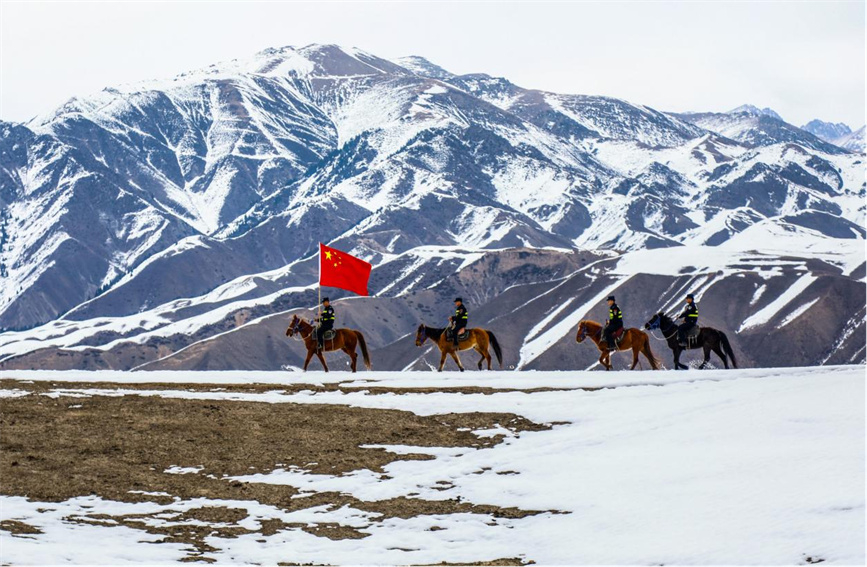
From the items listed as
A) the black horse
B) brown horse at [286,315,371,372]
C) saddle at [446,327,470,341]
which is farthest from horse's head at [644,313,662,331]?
brown horse at [286,315,371,372]

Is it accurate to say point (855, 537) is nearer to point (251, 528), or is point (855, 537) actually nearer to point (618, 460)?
point (618, 460)

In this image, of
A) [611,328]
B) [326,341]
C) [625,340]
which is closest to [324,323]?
[326,341]

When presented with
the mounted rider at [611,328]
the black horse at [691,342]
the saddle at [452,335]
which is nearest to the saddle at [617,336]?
the mounted rider at [611,328]

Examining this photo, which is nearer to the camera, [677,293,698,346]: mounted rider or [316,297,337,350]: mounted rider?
[316,297,337,350]: mounted rider

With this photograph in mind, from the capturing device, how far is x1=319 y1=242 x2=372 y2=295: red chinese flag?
2151 inches

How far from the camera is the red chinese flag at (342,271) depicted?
5462 cm

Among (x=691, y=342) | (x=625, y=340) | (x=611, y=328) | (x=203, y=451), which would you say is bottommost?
(x=203, y=451)

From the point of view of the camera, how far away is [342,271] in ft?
181

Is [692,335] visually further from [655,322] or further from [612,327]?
[612,327]

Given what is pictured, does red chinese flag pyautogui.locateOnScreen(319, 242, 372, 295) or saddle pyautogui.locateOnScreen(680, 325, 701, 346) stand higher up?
red chinese flag pyautogui.locateOnScreen(319, 242, 372, 295)

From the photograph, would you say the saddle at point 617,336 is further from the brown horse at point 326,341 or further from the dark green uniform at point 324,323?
the dark green uniform at point 324,323

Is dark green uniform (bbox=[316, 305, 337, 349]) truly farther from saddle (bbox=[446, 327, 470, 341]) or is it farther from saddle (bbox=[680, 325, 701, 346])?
Result: saddle (bbox=[680, 325, 701, 346])

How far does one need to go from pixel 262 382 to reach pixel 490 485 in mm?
19226

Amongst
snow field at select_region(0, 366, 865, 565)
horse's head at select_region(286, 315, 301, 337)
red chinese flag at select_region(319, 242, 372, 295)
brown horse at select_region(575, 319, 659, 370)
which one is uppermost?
red chinese flag at select_region(319, 242, 372, 295)
